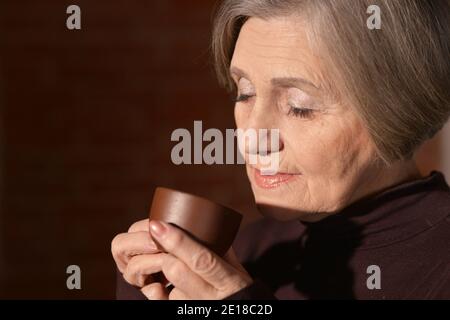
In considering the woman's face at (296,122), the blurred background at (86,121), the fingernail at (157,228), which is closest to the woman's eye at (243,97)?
the woman's face at (296,122)

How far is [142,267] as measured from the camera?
0.75 m

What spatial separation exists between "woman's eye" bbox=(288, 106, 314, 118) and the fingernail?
0.71 feet

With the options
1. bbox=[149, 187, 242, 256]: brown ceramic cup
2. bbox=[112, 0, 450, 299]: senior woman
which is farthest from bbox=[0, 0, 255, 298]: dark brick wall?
bbox=[149, 187, 242, 256]: brown ceramic cup

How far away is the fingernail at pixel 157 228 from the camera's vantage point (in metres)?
0.67

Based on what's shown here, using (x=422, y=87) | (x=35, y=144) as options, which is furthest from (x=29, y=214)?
(x=422, y=87)

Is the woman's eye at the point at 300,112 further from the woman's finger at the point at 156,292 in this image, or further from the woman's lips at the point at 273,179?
the woman's finger at the point at 156,292

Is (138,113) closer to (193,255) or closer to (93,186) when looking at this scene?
(93,186)

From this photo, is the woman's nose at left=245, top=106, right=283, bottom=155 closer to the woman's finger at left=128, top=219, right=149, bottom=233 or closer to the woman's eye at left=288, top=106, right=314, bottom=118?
the woman's eye at left=288, top=106, right=314, bottom=118

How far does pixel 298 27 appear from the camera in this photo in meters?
0.77

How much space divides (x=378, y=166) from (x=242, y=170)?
0.25 meters

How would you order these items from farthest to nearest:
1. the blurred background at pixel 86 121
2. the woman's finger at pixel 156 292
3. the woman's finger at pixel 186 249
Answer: the blurred background at pixel 86 121 < the woman's finger at pixel 156 292 < the woman's finger at pixel 186 249

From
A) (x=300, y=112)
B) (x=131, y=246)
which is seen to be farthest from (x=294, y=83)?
(x=131, y=246)

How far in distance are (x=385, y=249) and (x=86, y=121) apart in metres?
0.45

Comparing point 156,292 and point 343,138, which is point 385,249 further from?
point 156,292
